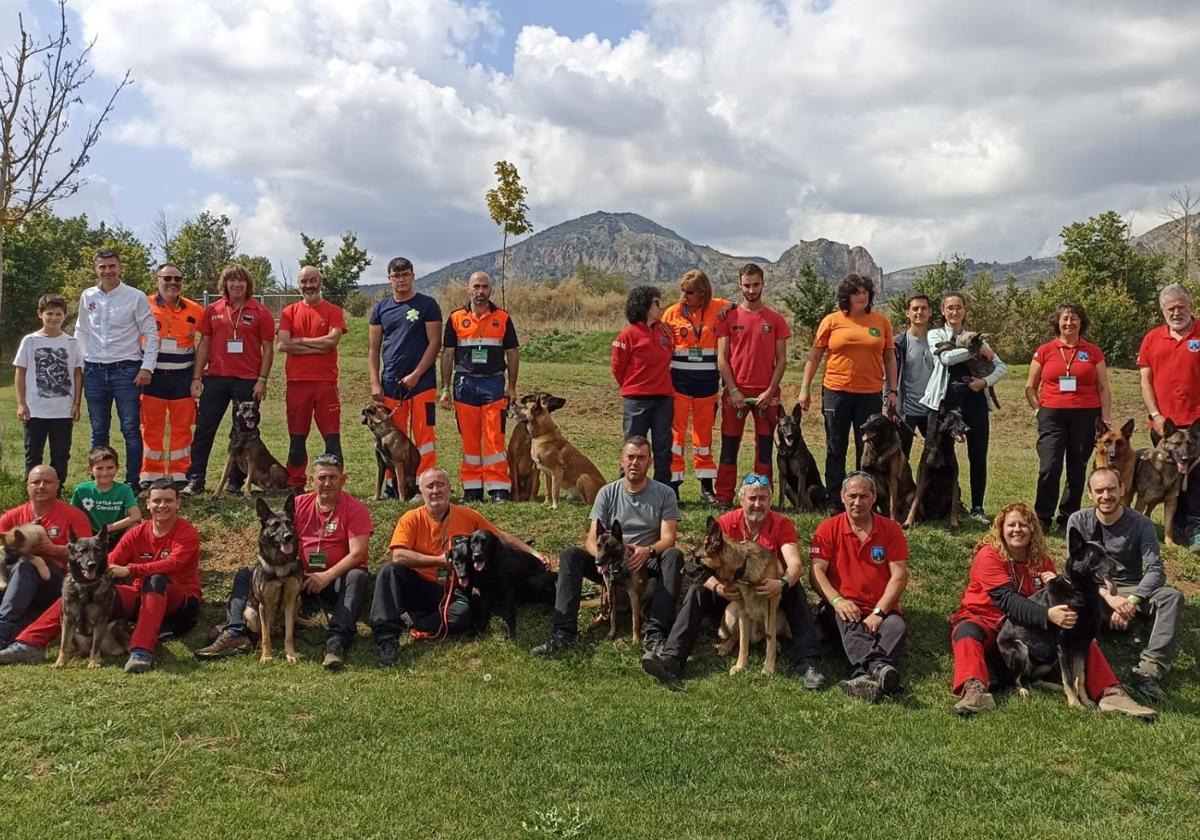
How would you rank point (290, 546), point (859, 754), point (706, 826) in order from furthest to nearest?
point (290, 546), point (859, 754), point (706, 826)

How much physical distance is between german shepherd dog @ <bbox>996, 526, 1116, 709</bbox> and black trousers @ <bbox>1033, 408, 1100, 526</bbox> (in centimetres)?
234

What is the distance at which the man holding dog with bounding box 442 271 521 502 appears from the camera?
8422mm

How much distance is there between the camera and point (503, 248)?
32031 millimetres

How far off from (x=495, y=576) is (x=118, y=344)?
14.9ft

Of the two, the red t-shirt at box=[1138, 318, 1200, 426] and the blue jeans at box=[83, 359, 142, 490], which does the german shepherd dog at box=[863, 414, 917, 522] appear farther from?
the blue jeans at box=[83, 359, 142, 490]

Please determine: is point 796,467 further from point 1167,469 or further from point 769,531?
point 1167,469

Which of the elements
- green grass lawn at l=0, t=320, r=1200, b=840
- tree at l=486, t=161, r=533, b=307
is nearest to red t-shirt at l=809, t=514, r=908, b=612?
green grass lawn at l=0, t=320, r=1200, b=840

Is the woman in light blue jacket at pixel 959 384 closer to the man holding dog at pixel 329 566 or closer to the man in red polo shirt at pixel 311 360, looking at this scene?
the man holding dog at pixel 329 566

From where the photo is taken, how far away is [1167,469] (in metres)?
7.42

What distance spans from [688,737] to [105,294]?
6.84 m

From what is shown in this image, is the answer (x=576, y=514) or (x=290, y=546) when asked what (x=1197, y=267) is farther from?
(x=290, y=546)

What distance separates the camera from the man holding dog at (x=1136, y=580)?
5.42 metres

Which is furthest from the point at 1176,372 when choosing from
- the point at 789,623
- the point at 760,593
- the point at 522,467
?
the point at 522,467

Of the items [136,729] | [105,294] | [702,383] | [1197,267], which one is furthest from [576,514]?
[1197,267]
